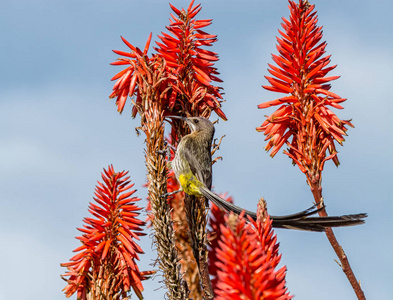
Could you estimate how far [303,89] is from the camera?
5812 millimetres

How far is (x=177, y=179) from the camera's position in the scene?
607 centimetres

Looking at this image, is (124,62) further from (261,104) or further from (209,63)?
(261,104)

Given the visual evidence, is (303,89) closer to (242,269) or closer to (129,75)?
(129,75)

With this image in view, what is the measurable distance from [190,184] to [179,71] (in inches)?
46.0

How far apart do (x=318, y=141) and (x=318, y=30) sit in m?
1.11

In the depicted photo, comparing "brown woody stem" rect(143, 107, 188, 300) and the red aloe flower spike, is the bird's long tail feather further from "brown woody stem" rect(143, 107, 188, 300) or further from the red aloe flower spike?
the red aloe flower spike

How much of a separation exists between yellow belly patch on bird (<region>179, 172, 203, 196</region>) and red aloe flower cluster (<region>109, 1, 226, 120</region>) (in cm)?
70

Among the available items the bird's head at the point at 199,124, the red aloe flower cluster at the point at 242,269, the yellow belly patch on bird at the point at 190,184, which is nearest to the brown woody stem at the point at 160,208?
the bird's head at the point at 199,124

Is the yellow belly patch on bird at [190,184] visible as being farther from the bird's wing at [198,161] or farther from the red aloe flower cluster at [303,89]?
the red aloe flower cluster at [303,89]

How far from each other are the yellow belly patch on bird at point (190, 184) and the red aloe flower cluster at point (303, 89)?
0.86 metres

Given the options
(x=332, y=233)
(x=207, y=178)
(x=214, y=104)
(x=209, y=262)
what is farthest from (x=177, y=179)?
(x=332, y=233)

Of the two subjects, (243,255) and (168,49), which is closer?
(243,255)

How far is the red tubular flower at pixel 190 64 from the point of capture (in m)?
5.64

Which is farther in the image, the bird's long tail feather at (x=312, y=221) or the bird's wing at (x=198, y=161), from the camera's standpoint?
the bird's wing at (x=198, y=161)
